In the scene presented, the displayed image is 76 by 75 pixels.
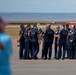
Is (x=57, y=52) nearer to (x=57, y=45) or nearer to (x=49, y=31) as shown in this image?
(x=57, y=45)

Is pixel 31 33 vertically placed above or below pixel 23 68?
above

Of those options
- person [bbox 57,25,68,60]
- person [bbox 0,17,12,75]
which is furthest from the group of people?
person [bbox 0,17,12,75]

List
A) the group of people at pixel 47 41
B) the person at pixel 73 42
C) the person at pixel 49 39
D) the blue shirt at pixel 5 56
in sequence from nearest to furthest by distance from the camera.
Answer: the blue shirt at pixel 5 56 → the person at pixel 49 39 → the group of people at pixel 47 41 → the person at pixel 73 42

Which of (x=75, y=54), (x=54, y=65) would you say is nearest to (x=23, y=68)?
(x=54, y=65)

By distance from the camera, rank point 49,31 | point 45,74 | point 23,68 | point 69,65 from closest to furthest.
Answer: point 45,74 → point 23,68 → point 69,65 → point 49,31

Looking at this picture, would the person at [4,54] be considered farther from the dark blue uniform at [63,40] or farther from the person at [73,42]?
the person at [73,42]

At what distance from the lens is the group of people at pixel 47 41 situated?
18.0 m

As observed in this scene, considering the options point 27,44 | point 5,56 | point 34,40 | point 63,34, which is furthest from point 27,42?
point 5,56

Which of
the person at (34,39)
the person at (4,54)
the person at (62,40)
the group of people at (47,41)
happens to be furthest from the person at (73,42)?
the person at (4,54)

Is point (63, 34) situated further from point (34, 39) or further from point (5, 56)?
point (5, 56)

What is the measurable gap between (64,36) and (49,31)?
0.79 m

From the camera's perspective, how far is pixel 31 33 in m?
18.0

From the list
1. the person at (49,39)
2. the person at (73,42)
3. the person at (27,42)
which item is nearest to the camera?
the person at (49,39)

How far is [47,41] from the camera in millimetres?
18125
